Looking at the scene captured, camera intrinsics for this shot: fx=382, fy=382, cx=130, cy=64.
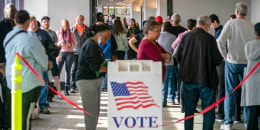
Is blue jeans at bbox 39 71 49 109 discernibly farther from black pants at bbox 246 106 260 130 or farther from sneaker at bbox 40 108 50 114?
black pants at bbox 246 106 260 130

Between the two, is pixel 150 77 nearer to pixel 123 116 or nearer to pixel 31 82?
pixel 123 116

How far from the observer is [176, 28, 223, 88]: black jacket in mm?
4500

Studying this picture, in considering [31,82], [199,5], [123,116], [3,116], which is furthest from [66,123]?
[199,5]

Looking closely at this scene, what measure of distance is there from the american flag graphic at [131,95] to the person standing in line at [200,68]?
1090 mm

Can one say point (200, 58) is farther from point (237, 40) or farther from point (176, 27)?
point (176, 27)

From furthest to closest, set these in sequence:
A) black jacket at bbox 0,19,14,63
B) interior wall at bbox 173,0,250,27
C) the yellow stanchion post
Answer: interior wall at bbox 173,0,250,27 < black jacket at bbox 0,19,14,63 < the yellow stanchion post

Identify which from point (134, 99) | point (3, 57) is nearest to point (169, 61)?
point (134, 99)

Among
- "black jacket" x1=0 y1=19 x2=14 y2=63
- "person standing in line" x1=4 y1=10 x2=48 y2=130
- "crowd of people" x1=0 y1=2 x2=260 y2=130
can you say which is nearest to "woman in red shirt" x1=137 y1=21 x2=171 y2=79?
"crowd of people" x1=0 y1=2 x2=260 y2=130

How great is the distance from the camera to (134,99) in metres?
3.61

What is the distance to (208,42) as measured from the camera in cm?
450

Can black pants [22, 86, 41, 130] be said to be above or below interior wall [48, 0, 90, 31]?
below

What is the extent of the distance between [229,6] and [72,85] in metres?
4.67

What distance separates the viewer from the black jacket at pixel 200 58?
4.50 m

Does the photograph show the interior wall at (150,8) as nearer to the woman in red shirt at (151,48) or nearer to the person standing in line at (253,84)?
the woman in red shirt at (151,48)
